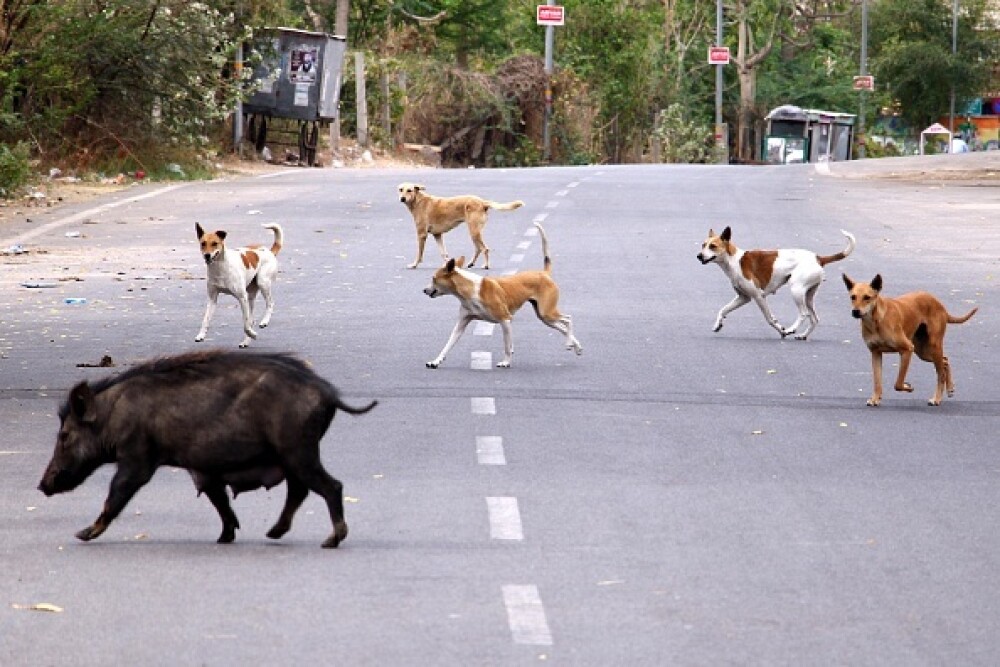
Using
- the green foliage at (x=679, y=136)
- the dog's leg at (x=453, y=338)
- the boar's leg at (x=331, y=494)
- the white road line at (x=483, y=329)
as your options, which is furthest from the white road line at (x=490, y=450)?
the green foliage at (x=679, y=136)

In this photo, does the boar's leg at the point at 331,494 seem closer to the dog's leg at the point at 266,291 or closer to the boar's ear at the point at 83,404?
the boar's ear at the point at 83,404

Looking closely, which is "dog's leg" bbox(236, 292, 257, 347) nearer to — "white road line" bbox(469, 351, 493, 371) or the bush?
"white road line" bbox(469, 351, 493, 371)

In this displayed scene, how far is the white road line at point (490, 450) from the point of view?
9.83 m

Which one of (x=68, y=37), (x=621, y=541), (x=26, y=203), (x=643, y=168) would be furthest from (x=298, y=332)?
(x=643, y=168)

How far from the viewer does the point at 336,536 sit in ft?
25.3

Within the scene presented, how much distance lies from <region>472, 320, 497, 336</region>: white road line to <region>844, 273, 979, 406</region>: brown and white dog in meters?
3.90

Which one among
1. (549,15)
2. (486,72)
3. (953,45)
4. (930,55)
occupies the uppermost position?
(953,45)

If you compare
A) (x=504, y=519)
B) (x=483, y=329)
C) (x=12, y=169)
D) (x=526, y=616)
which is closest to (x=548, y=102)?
(x=12, y=169)

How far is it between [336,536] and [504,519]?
0.95 meters

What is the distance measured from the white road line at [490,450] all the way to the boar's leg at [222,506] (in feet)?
6.96

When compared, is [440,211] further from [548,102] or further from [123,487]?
[548,102]

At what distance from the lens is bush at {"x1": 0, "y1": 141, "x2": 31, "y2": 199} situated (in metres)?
29.2

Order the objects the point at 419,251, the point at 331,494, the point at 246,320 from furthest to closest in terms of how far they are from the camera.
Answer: the point at 419,251 < the point at 246,320 < the point at 331,494

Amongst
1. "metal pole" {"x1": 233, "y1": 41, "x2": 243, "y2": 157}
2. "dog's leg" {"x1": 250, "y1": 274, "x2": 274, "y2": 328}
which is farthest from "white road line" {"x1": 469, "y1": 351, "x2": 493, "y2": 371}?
"metal pole" {"x1": 233, "y1": 41, "x2": 243, "y2": 157}
